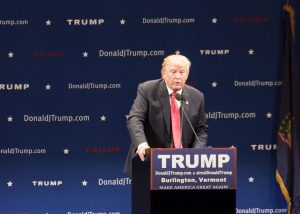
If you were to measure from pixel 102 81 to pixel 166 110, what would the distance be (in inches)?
67.7

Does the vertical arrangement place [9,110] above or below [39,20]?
below

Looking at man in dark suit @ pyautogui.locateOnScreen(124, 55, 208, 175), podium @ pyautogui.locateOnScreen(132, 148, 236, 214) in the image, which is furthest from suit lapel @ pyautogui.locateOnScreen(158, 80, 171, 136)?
podium @ pyautogui.locateOnScreen(132, 148, 236, 214)

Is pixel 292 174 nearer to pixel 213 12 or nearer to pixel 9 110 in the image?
pixel 213 12

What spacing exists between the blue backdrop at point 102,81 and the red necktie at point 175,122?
1638 mm

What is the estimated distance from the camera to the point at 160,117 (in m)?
3.43

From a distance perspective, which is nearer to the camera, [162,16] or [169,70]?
[169,70]

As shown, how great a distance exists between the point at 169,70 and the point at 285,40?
6.55ft

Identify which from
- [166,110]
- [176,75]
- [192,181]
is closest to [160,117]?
[166,110]

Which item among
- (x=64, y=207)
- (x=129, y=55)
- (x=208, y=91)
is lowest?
(x=64, y=207)

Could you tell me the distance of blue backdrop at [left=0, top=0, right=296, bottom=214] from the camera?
500cm

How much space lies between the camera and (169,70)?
11.1 ft

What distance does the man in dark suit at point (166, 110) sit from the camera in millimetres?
3363

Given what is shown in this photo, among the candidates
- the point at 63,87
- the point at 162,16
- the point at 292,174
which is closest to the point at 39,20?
the point at 63,87

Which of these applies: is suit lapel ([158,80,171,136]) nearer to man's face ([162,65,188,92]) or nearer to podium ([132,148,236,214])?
man's face ([162,65,188,92])
